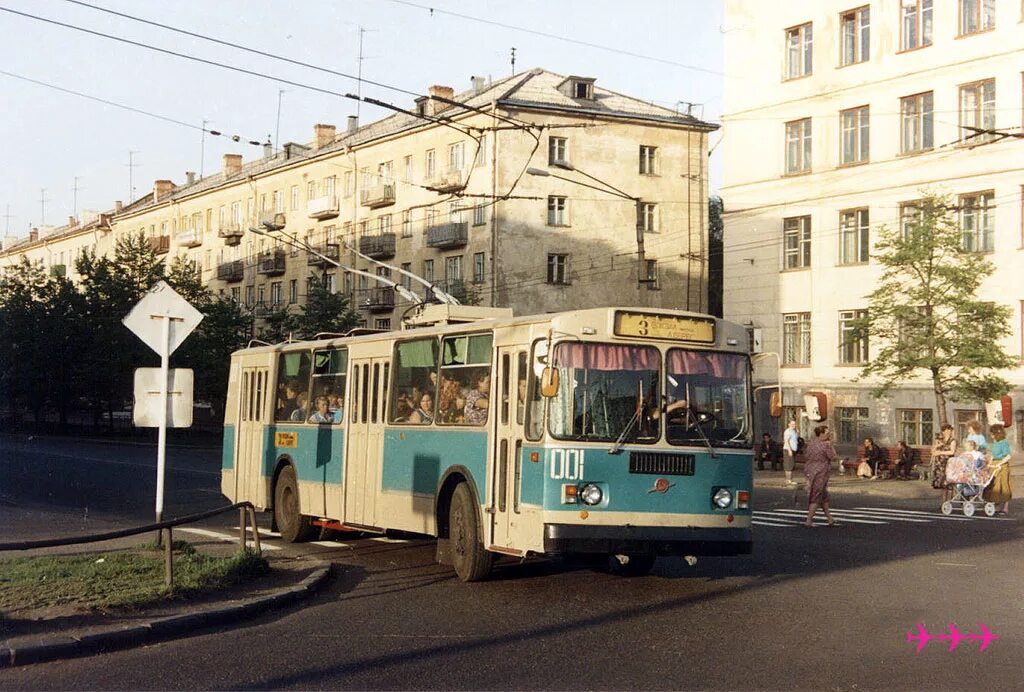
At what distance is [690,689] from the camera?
8375 mm

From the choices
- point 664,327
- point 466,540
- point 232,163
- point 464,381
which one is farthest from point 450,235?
point 664,327

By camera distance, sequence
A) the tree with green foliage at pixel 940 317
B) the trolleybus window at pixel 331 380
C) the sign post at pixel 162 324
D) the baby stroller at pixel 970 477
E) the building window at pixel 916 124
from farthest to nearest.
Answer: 1. the building window at pixel 916 124
2. the tree with green foliage at pixel 940 317
3. the baby stroller at pixel 970 477
4. the trolleybus window at pixel 331 380
5. the sign post at pixel 162 324

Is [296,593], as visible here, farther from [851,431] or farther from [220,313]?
Result: [220,313]

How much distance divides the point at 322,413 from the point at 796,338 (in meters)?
35.4

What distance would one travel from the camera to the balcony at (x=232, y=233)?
85.6 meters

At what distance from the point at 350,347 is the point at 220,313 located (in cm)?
5319

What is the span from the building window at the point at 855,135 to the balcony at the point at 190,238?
54238 mm

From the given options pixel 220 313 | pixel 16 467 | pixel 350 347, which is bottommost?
pixel 16 467

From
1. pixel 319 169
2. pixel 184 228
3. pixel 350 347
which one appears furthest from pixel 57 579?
pixel 184 228

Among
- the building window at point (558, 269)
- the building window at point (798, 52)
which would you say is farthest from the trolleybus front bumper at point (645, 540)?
the building window at point (558, 269)

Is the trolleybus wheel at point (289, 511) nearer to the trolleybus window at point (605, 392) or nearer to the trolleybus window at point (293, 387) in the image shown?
the trolleybus window at point (293, 387)

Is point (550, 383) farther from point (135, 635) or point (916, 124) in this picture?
point (916, 124)

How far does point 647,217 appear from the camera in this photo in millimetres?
65312

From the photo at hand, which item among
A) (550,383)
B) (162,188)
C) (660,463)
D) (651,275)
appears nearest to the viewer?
(550,383)
